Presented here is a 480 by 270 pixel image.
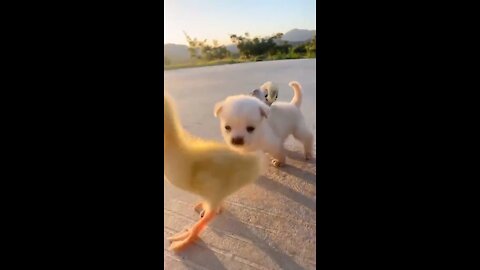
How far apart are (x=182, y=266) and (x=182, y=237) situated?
51 mm

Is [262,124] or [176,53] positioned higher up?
[176,53]

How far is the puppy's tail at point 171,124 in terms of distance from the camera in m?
0.65

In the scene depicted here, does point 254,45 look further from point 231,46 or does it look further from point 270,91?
point 270,91

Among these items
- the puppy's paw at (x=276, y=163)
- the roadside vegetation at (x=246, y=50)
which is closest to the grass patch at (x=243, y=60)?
the roadside vegetation at (x=246, y=50)

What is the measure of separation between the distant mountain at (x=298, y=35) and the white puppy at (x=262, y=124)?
0.08 meters

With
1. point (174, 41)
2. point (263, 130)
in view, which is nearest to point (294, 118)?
point (263, 130)

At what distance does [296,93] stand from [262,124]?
109mm

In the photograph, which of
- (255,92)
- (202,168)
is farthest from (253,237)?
(255,92)

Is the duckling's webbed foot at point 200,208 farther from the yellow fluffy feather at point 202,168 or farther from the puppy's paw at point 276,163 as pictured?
the puppy's paw at point 276,163

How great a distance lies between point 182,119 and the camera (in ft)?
2.22

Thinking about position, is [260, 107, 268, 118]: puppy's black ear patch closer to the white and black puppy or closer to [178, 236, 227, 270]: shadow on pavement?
the white and black puppy

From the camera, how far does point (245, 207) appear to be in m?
0.75

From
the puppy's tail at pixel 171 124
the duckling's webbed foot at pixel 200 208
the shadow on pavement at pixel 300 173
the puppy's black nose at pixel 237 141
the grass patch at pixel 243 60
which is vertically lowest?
the duckling's webbed foot at pixel 200 208
